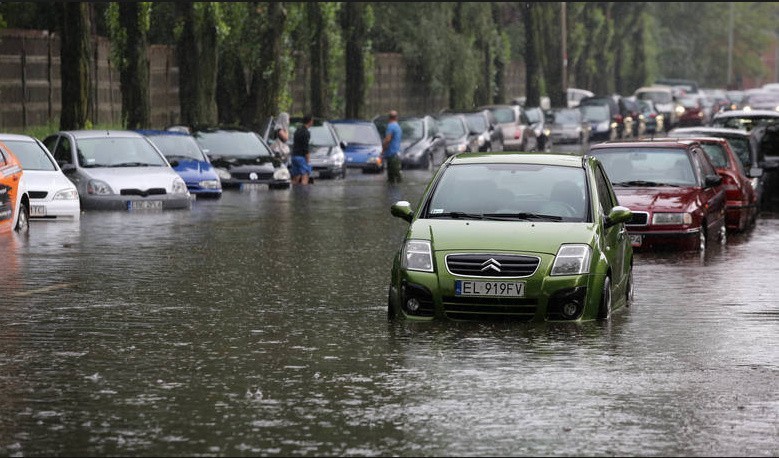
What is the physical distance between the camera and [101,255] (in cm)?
2133

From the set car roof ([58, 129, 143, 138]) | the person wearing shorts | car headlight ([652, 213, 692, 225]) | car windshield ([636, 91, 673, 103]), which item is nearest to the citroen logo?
car headlight ([652, 213, 692, 225])

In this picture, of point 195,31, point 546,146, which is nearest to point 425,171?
point 195,31

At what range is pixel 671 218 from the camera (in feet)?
72.2

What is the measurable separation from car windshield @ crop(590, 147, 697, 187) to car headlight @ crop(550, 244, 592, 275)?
8732 millimetres

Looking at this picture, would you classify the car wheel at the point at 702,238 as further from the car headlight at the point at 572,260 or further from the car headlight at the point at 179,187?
the car headlight at the point at 179,187

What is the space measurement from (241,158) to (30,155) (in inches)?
400

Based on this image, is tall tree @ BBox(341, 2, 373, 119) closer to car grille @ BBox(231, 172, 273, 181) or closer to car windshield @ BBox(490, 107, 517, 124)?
car windshield @ BBox(490, 107, 517, 124)

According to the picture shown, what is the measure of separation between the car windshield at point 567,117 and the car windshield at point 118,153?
37.4 meters

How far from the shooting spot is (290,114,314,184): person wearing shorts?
3994cm

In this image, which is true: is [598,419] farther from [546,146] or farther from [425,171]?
[546,146]

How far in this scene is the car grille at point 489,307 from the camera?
45.8ft

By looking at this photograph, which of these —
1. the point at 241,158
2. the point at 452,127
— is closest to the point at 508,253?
the point at 241,158

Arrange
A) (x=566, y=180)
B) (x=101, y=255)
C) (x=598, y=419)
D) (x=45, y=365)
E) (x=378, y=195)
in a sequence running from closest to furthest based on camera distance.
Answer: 1. (x=598, y=419)
2. (x=45, y=365)
3. (x=566, y=180)
4. (x=101, y=255)
5. (x=378, y=195)

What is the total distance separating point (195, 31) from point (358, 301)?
92.1 ft
